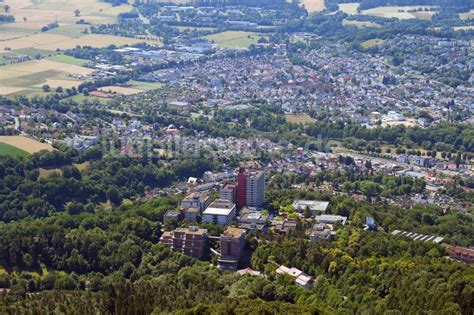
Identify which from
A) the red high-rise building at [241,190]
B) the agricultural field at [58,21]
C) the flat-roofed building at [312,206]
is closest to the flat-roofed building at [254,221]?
the red high-rise building at [241,190]

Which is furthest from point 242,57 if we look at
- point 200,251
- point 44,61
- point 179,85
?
point 200,251

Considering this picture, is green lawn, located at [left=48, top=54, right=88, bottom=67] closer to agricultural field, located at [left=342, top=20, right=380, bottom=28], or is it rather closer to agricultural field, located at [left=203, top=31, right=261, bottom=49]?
agricultural field, located at [left=203, top=31, right=261, bottom=49]

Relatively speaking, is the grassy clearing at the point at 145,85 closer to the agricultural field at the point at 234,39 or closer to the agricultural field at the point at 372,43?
the agricultural field at the point at 234,39

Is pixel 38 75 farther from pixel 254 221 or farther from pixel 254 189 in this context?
pixel 254 221

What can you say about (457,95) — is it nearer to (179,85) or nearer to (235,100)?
(235,100)

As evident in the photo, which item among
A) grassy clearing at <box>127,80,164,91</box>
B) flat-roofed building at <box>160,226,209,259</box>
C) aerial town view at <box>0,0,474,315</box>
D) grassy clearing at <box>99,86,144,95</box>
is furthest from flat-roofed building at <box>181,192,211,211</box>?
grassy clearing at <box>127,80,164,91</box>
